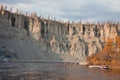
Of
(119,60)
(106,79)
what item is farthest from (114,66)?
(106,79)

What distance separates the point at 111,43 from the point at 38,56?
54.5m

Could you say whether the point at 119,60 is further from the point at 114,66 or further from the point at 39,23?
the point at 39,23

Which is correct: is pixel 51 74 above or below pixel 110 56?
below

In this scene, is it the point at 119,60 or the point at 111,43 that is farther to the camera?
the point at 111,43

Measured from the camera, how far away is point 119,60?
11112cm

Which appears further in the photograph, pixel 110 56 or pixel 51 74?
pixel 110 56

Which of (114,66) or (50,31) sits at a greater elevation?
(50,31)

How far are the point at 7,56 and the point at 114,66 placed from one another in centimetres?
5057

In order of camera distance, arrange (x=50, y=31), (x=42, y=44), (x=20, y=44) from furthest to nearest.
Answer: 1. (x=50, y=31)
2. (x=42, y=44)
3. (x=20, y=44)

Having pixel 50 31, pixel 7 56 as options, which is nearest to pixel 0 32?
pixel 7 56

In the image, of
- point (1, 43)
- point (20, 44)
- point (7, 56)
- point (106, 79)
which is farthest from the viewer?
point (20, 44)

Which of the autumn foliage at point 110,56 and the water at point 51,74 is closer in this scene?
the water at point 51,74

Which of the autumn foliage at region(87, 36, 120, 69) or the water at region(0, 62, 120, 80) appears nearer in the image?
the water at region(0, 62, 120, 80)

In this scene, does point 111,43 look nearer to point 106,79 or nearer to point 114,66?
point 114,66
